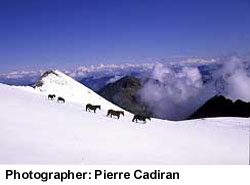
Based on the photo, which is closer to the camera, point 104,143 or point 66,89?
point 104,143

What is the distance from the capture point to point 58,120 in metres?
18.0

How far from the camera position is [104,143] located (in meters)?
13.8

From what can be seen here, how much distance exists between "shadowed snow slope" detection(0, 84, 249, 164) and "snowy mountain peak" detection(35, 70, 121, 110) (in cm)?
7741

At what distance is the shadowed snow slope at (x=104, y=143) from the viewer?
11562mm

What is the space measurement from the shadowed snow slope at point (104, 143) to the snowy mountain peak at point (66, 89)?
77.4 metres

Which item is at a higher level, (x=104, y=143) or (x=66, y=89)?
(x=66, y=89)

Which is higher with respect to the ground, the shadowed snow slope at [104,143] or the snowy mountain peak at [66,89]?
the snowy mountain peak at [66,89]

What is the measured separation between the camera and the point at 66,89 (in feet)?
349

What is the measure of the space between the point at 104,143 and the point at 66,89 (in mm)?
94021

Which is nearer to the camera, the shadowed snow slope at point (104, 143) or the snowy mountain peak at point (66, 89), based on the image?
the shadowed snow slope at point (104, 143)

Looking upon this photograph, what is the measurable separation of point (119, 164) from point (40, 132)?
474 cm

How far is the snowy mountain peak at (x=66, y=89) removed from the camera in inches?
3836

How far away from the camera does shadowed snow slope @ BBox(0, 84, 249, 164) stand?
1156cm

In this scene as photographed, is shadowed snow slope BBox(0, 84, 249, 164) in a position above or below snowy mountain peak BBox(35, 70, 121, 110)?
below
